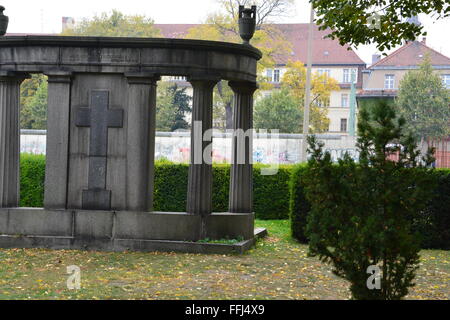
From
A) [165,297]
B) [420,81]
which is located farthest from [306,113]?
[420,81]

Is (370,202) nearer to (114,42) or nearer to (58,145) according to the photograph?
(114,42)

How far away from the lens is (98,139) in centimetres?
1387

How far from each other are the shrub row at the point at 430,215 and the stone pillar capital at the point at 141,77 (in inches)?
156

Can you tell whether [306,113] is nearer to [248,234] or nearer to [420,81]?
[248,234]

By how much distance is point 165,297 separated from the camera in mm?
9312

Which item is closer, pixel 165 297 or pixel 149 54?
pixel 165 297

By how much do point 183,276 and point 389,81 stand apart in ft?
221

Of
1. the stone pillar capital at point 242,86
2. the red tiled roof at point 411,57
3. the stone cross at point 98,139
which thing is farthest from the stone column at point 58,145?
the red tiled roof at point 411,57

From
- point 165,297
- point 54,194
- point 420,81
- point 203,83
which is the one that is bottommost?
point 165,297

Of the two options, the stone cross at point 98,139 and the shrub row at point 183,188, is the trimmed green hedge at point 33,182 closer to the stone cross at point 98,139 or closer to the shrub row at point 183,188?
the shrub row at point 183,188

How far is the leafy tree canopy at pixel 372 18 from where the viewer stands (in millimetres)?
13773

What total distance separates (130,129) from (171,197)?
5.67 meters

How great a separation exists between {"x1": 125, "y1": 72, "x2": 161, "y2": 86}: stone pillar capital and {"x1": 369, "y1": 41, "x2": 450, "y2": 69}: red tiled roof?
64.1m

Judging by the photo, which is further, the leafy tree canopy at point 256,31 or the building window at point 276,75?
the building window at point 276,75
